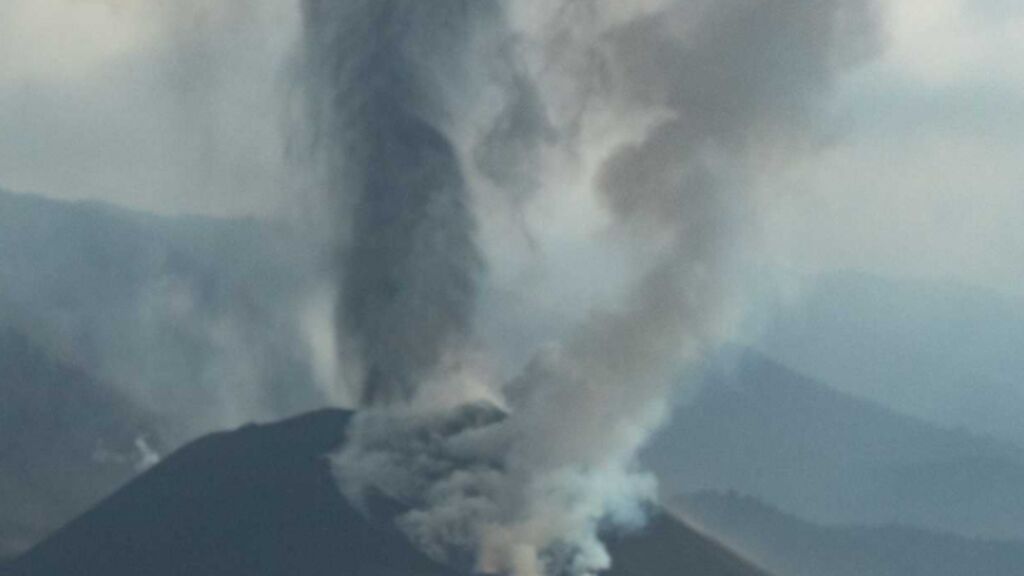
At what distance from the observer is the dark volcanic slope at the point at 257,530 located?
15650cm

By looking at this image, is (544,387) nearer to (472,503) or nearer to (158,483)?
(472,503)

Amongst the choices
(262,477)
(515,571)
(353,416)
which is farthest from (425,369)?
(515,571)

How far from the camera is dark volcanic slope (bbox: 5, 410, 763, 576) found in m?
156

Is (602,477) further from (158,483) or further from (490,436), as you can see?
(158,483)

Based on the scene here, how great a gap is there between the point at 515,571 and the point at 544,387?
81.7ft

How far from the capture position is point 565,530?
164375 millimetres

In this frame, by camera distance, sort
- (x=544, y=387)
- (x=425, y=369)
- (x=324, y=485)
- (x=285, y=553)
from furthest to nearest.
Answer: (x=425, y=369) < (x=544, y=387) < (x=324, y=485) < (x=285, y=553)

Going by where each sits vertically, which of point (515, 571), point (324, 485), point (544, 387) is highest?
point (544, 387)

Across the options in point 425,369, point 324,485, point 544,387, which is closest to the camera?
point 324,485

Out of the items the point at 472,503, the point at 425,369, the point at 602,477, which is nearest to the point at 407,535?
the point at 472,503

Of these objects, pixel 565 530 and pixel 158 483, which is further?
pixel 158 483

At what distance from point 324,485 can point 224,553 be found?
12.6m

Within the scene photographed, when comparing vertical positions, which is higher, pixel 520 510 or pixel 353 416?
pixel 353 416

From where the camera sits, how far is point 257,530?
529 ft
